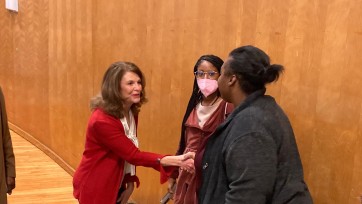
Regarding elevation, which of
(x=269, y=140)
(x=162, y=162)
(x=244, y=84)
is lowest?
(x=162, y=162)

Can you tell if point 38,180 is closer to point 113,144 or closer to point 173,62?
point 173,62

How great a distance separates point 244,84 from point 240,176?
1.12ft

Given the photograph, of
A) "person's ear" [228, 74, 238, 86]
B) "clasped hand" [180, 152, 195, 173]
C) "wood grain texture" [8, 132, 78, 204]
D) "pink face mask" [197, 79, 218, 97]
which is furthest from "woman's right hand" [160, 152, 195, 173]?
"wood grain texture" [8, 132, 78, 204]

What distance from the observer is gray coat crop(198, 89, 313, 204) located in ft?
4.80

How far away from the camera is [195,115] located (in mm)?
2406

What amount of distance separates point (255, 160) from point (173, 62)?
5.76ft

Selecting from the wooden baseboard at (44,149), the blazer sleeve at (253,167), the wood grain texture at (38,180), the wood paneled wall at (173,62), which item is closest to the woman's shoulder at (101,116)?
the wood paneled wall at (173,62)

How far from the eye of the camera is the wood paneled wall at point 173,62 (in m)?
1.92

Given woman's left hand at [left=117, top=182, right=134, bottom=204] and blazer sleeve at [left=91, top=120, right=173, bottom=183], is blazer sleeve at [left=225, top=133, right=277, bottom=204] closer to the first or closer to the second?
blazer sleeve at [left=91, top=120, right=173, bottom=183]

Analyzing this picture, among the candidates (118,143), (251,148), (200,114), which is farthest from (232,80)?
(118,143)

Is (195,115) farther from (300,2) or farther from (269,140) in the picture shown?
(269,140)

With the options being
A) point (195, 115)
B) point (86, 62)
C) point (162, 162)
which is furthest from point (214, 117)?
point (86, 62)

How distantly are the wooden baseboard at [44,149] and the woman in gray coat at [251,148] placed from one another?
3.59m

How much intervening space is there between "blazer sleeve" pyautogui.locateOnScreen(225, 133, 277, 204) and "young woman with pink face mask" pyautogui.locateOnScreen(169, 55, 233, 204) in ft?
2.42
